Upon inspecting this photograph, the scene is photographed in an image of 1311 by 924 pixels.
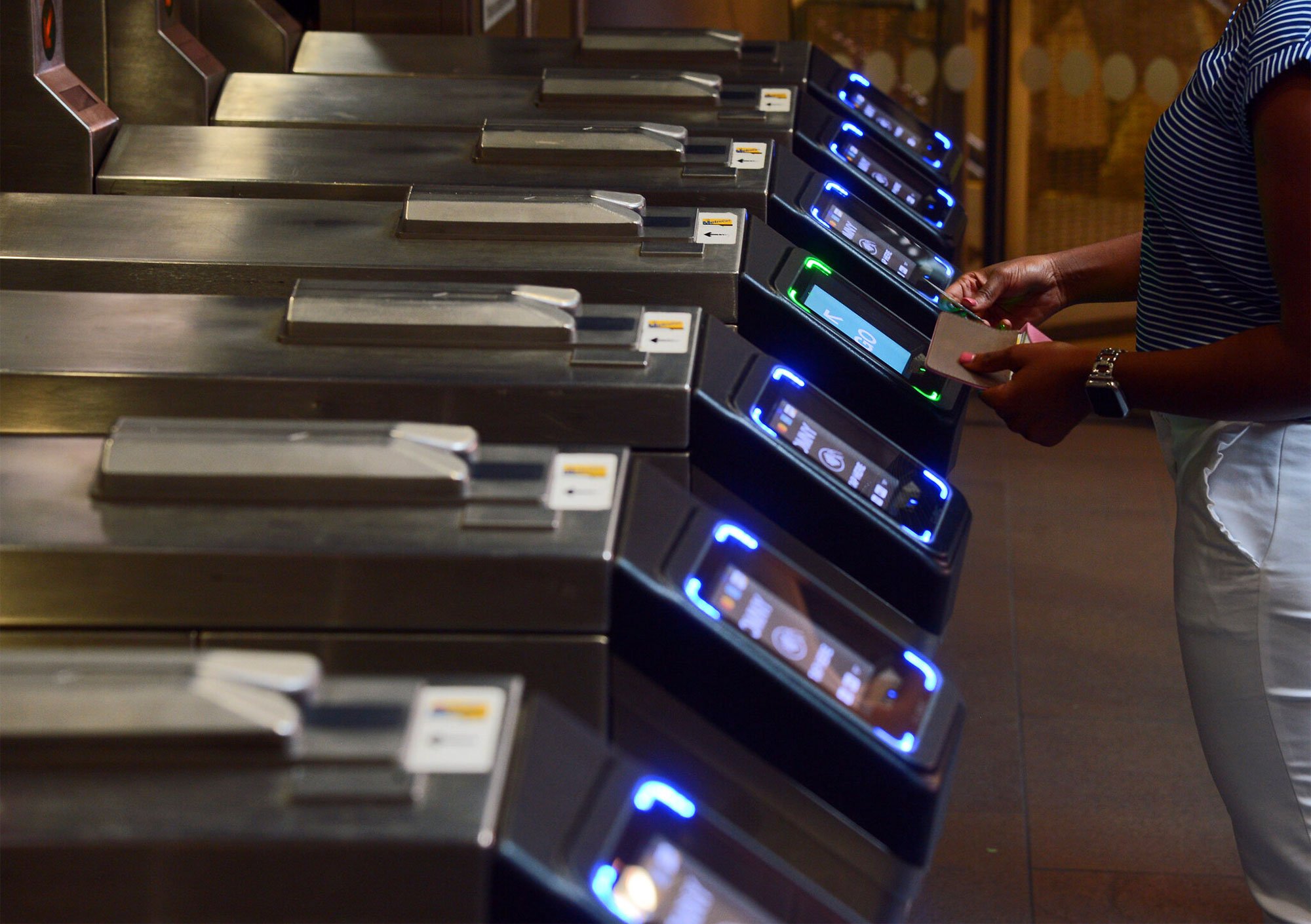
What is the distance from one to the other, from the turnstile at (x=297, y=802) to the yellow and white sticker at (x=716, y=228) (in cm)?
87

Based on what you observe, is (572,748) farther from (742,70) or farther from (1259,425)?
(742,70)

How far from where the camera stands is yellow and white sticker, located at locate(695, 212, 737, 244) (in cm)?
159

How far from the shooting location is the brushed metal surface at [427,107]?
2178mm

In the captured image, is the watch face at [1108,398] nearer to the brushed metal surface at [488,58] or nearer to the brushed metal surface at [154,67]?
the brushed metal surface at [488,58]

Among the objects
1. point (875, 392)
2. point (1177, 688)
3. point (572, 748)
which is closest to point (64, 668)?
point (572, 748)

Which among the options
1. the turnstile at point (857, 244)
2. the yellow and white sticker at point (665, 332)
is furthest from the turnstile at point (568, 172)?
the yellow and white sticker at point (665, 332)

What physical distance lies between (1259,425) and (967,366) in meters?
0.29

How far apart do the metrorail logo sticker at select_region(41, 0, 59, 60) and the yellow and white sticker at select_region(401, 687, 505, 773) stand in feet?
4.81

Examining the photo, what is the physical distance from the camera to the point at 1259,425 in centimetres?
135

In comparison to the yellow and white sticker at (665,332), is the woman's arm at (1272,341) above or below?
above

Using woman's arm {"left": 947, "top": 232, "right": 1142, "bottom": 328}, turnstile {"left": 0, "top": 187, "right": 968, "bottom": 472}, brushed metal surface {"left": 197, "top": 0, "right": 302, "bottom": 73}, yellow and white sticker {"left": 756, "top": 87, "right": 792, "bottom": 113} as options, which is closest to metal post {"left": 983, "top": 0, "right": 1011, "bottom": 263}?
yellow and white sticker {"left": 756, "top": 87, "right": 792, "bottom": 113}

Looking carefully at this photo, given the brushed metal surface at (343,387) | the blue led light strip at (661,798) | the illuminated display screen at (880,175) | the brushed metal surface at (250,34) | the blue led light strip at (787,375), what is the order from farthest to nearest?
1. the brushed metal surface at (250,34)
2. the illuminated display screen at (880,175)
3. the blue led light strip at (787,375)
4. the brushed metal surface at (343,387)
5. the blue led light strip at (661,798)

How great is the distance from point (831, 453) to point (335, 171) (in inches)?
35.3

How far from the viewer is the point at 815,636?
1062 millimetres
